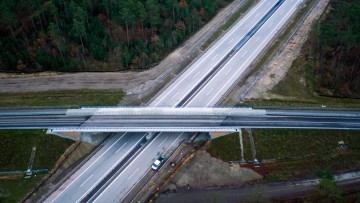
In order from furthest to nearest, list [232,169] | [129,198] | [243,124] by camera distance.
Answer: [243,124]
[232,169]
[129,198]

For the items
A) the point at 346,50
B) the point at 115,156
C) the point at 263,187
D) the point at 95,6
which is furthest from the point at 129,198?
the point at 346,50

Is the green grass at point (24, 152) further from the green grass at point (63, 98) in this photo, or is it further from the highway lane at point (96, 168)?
the green grass at point (63, 98)

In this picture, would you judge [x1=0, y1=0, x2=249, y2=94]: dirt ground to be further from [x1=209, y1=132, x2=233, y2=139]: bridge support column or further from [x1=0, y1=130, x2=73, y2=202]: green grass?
[x1=209, y1=132, x2=233, y2=139]: bridge support column

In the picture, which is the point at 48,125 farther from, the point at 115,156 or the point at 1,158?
the point at 115,156

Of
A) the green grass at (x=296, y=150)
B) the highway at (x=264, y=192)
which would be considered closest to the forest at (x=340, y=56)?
the green grass at (x=296, y=150)

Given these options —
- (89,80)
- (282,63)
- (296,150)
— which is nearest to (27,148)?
(89,80)

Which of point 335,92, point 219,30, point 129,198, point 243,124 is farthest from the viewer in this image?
point 219,30

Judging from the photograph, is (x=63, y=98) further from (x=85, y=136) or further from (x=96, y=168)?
(x=96, y=168)
